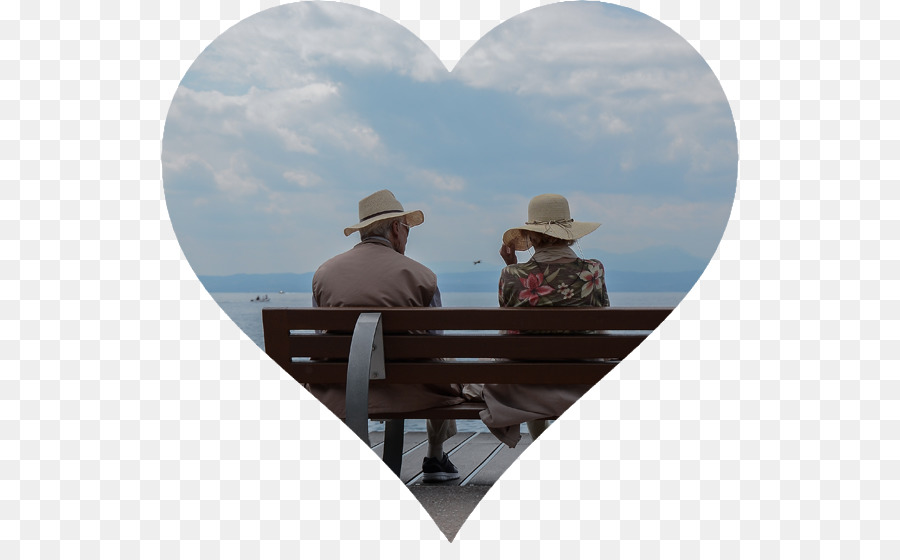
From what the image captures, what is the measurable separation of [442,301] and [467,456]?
1.13 metres

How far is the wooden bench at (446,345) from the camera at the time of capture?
3314mm

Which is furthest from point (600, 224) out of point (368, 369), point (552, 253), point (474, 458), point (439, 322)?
point (474, 458)

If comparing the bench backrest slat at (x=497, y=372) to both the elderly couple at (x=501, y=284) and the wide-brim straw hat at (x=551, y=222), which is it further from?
the wide-brim straw hat at (x=551, y=222)

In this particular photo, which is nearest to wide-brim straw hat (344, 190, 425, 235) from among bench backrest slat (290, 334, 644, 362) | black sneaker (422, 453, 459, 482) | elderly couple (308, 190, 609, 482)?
elderly couple (308, 190, 609, 482)

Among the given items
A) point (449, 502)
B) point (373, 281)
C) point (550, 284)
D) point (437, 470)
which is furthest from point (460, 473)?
point (550, 284)

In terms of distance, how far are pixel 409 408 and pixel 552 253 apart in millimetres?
850

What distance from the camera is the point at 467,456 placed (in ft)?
16.5

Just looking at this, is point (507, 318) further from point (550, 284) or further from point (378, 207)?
point (378, 207)

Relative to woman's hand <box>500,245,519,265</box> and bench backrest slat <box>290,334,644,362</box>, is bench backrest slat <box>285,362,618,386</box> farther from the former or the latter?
woman's hand <box>500,245,519,265</box>

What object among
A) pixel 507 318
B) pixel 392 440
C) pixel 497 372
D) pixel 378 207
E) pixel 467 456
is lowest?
pixel 467 456

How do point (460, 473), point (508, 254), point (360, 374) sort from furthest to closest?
point (460, 473) → point (508, 254) → point (360, 374)

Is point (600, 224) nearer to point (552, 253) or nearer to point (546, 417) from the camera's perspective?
point (552, 253)

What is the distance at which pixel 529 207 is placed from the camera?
3.92 metres

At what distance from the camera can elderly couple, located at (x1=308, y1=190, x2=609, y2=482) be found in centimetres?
363
